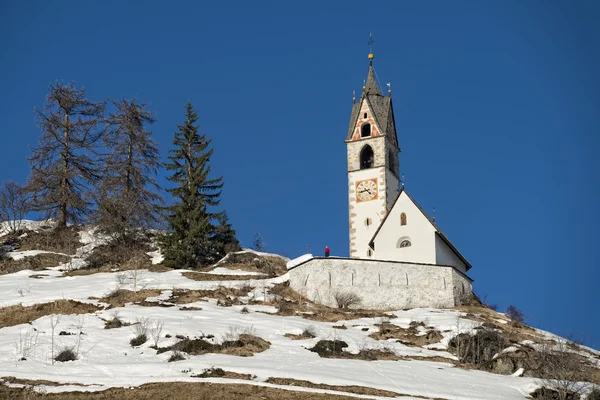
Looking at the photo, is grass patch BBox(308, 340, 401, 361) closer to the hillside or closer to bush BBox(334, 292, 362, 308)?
the hillside

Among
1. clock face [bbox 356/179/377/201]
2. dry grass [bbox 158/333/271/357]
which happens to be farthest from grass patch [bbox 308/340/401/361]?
clock face [bbox 356/179/377/201]

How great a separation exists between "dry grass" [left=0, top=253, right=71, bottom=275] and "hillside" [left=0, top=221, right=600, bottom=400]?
1.37 metres

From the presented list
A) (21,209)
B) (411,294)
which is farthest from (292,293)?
(21,209)

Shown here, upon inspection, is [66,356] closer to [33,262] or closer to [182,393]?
[182,393]

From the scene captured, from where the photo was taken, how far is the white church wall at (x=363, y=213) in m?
56.5

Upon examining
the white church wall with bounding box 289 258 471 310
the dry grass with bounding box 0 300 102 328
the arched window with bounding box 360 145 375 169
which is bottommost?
the dry grass with bounding box 0 300 102 328

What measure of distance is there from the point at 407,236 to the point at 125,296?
63.1 ft

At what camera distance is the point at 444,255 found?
50.0 metres

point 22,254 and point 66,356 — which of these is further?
point 22,254

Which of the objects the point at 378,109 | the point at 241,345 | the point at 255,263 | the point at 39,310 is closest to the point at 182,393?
the point at 241,345

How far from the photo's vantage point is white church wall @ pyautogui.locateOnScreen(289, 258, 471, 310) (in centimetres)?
4284

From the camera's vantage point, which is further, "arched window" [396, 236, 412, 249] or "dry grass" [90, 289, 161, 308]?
"arched window" [396, 236, 412, 249]

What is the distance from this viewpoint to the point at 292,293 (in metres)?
43.1

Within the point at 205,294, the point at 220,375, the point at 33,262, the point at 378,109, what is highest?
the point at 378,109
